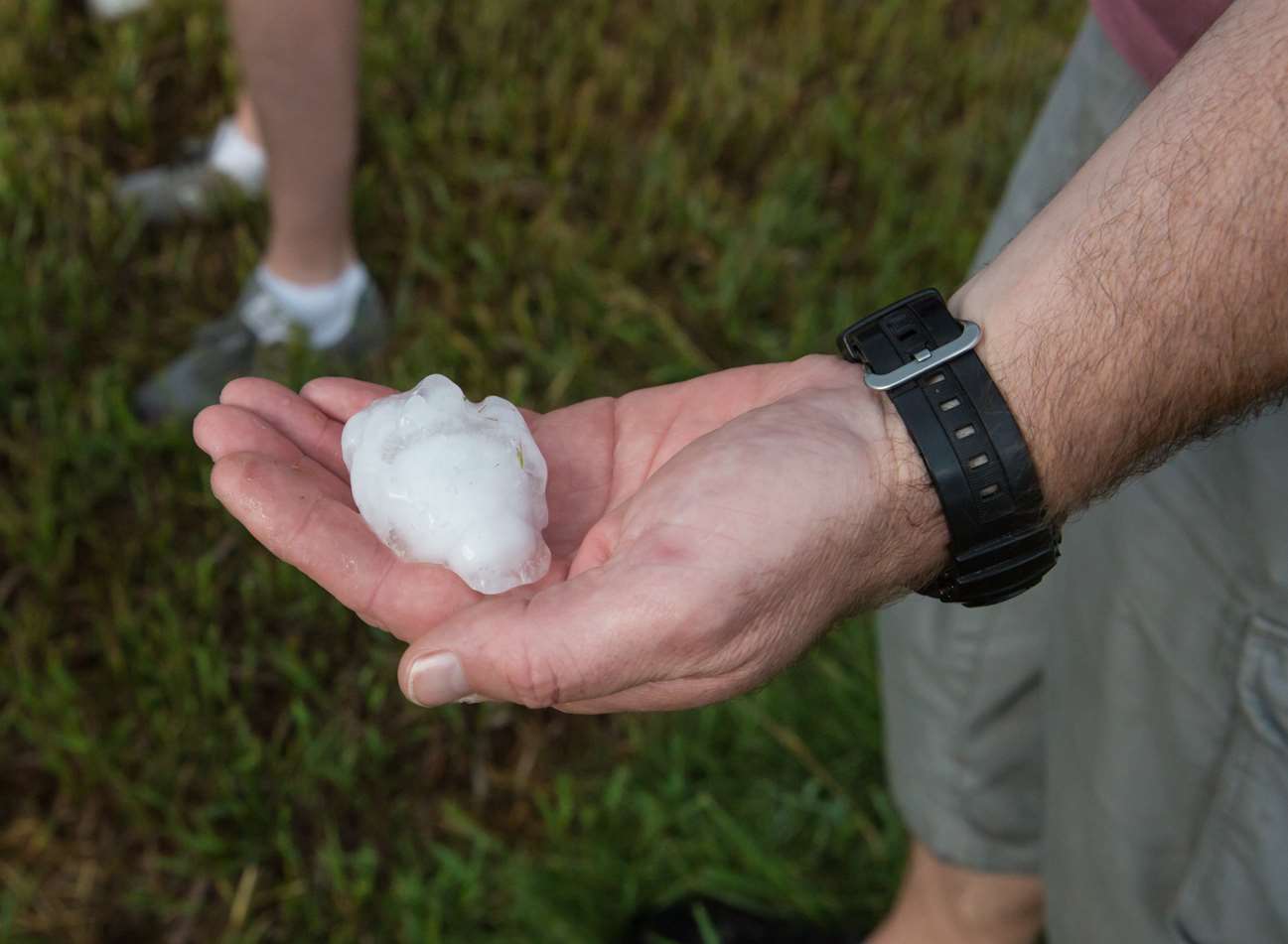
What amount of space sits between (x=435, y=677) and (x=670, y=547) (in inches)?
9.6

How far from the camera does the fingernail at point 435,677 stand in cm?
111

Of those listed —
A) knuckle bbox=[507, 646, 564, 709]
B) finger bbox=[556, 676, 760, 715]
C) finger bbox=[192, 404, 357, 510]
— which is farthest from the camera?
finger bbox=[192, 404, 357, 510]

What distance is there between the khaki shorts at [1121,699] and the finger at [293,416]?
0.87 m

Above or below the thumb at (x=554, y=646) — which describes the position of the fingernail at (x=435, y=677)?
below

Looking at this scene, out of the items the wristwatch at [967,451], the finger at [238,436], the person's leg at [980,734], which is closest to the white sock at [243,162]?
the finger at [238,436]

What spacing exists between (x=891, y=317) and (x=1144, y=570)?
41cm

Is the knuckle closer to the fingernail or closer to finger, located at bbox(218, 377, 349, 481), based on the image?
the fingernail

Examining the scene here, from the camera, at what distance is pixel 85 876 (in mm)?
2008

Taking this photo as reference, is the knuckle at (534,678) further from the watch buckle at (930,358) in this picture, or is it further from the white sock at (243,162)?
the white sock at (243,162)

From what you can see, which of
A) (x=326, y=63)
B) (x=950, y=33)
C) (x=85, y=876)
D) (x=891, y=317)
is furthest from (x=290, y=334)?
(x=950, y=33)

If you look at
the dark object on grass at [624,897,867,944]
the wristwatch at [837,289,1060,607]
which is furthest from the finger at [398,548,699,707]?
the dark object on grass at [624,897,867,944]

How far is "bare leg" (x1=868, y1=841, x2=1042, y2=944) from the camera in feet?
6.31

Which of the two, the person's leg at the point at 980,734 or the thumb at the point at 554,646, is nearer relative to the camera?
the thumb at the point at 554,646

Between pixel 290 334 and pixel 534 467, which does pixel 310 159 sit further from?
pixel 534 467
